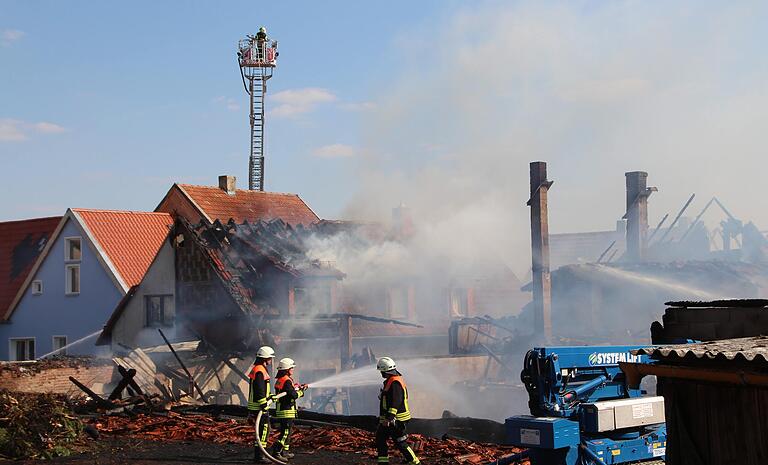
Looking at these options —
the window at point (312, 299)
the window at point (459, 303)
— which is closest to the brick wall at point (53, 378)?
the window at point (312, 299)

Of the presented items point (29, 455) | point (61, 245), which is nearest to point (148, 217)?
point (61, 245)

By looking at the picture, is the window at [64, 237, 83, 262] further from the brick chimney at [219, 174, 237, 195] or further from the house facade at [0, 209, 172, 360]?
the brick chimney at [219, 174, 237, 195]

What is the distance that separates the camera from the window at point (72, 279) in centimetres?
3647

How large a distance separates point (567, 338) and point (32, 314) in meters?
22.6

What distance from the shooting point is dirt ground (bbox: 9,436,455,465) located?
14.3 meters

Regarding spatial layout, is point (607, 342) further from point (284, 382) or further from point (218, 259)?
point (284, 382)

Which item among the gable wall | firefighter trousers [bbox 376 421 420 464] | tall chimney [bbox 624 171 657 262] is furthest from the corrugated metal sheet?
tall chimney [bbox 624 171 657 262]

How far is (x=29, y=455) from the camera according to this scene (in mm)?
14711

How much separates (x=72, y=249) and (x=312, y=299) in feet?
40.6

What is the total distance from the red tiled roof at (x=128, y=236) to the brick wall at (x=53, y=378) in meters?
7.73

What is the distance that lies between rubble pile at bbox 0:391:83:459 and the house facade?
1822 centimetres

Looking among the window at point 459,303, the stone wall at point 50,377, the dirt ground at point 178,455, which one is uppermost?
the window at point 459,303

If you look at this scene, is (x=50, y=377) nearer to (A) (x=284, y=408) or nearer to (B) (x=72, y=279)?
(B) (x=72, y=279)

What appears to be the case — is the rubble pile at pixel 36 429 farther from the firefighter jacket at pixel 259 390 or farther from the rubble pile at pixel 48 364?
the rubble pile at pixel 48 364
